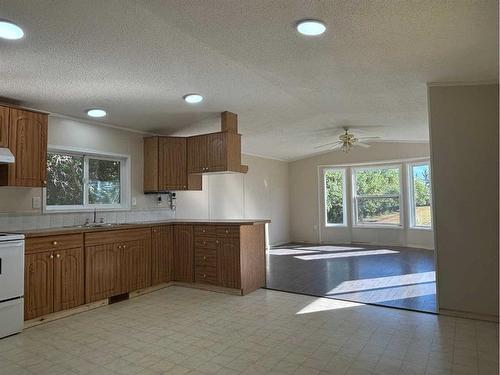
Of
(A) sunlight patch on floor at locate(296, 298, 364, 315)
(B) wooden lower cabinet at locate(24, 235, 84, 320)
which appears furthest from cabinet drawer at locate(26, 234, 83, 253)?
(A) sunlight patch on floor at locate(296, 298, 364, 315)

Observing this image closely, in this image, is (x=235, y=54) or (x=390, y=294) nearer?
(x=235, y=54)

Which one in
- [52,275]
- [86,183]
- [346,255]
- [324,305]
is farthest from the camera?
[346,255]

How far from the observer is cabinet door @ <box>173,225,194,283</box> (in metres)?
4.68

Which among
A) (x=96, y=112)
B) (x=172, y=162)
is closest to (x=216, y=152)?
(x=172, y=162)

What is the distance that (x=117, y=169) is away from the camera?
498cm

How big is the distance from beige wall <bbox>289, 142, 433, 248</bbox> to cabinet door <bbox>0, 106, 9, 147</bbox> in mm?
7284

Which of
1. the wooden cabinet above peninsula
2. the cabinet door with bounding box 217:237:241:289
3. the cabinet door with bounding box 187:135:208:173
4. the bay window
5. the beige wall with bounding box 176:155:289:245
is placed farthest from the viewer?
the bay window

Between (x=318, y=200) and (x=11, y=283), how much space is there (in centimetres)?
737

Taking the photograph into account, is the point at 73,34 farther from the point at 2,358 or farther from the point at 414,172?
the point at 414,172

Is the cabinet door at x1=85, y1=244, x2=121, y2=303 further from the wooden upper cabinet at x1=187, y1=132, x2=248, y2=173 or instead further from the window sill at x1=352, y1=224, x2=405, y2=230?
the window sill at x1=352, y1=224, x2=405, y2=230

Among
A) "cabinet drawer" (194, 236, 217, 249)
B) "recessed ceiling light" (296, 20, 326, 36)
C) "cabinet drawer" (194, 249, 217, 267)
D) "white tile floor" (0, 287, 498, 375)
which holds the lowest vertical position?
"white tile floor" (0, 287, 498, 375)

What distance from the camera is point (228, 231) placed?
4352 mm

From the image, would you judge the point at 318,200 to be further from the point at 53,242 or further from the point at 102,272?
the point at 53,242

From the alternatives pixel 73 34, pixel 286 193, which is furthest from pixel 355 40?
pixel 286 193
